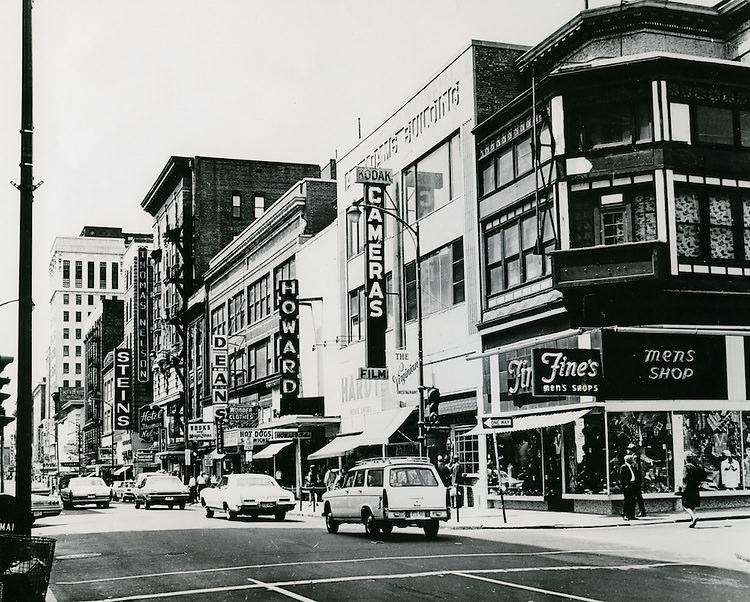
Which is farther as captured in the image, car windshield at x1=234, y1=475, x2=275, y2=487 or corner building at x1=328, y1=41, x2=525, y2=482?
corner building at x1=328, y1=41, x2=525, y2=482

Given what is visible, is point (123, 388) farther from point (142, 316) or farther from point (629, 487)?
point (629, 487)

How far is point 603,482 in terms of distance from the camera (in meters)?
28.5

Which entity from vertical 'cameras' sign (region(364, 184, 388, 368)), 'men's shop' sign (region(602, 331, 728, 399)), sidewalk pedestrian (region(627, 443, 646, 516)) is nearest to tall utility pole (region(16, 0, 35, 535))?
sidewalk pedestrian (region(627, 443, 646, 516))

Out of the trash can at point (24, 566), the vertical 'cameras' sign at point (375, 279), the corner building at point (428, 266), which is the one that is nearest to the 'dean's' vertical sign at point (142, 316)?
the corner building at point (428, 266)

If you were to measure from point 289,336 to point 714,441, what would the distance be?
25.9 metres

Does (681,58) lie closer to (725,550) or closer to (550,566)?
(725,550)

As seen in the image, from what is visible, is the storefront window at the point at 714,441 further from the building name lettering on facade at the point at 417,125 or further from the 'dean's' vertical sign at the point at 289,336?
the 'dean's' vertical sign at the point at 289,336

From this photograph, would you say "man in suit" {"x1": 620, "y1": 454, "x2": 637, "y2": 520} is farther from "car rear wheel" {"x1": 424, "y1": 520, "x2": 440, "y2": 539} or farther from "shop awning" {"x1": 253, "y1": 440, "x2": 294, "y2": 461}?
"shop awning" {"x1": 253, "y1": 440, "x2": 294, "y2": 461}

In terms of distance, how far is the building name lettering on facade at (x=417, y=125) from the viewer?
3707cm

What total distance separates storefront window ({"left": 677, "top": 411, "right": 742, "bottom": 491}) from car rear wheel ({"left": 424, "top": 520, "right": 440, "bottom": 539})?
341 inches

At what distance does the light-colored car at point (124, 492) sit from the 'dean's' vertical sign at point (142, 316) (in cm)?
3545

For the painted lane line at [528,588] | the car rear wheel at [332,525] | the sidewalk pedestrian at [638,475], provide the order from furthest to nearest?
the sidewalk pedestrian at [638,475]
the car rear wheel at [332,525]
the painted lane line at [528,588]

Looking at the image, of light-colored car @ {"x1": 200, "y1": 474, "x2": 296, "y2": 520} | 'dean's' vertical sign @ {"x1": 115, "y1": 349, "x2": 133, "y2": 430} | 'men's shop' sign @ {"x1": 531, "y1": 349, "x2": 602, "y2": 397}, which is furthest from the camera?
'dean's' vertical sign @ {"x1": 115, "y1": 349, "x2": 133, "y2": 430}

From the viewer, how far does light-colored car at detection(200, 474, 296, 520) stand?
33500mm
